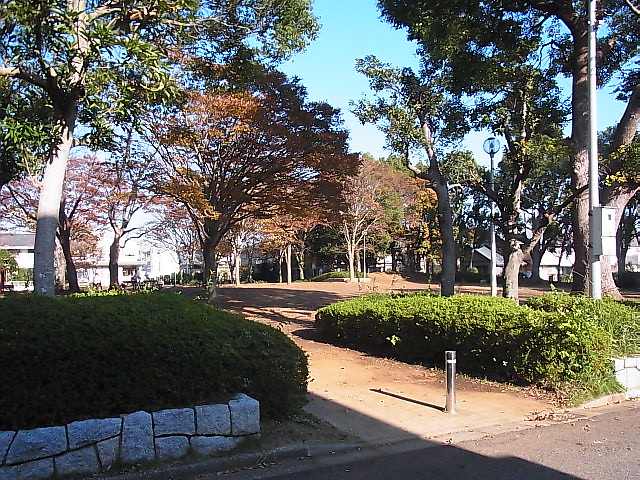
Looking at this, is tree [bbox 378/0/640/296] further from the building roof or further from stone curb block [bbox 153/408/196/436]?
the building roof

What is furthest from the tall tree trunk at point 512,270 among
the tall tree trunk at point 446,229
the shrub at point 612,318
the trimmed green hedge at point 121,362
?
the trimmed green hedge at point 121,362

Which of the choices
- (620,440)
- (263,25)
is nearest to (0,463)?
(620,440)

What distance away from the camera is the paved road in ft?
15.5

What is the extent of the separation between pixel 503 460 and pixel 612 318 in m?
4.37

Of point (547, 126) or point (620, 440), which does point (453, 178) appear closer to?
point (547, 126)

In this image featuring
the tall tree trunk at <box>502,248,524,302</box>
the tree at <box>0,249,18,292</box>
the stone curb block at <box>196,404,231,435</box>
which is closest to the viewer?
the stone curb block at <box>196,404,231,435</box>

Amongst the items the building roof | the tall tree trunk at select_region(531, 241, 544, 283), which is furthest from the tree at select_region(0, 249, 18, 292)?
the tall tree trunk at select_region(531, 241, 544, 283)

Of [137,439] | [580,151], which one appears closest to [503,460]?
[137,439]

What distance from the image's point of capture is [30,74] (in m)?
9.74

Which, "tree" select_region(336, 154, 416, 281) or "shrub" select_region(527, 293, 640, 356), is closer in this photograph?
"shrub" select_region(527, 293, 640, 356)

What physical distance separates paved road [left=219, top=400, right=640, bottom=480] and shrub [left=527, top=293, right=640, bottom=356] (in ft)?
6.92

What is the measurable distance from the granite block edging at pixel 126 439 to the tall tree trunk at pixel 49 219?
541 cm

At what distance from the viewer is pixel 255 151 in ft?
59.6

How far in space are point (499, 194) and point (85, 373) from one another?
40.3ft
